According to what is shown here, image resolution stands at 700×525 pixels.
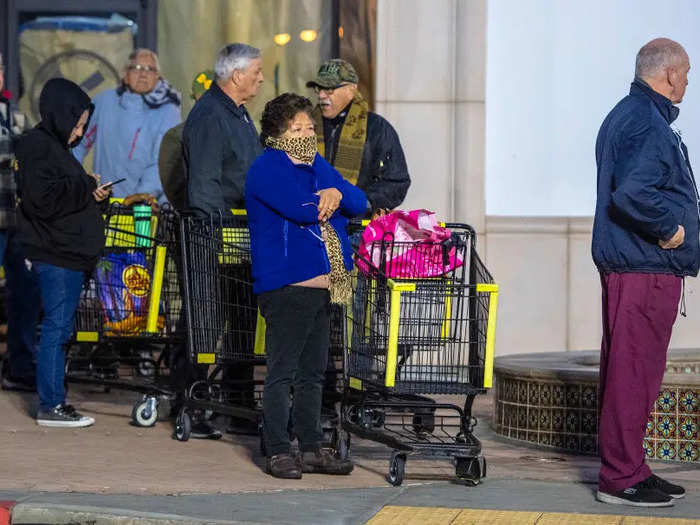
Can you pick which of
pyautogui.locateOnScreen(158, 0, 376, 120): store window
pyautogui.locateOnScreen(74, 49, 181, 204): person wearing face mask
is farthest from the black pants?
pyautogui.locateOnScreen(158, 0, 376, 120): store window

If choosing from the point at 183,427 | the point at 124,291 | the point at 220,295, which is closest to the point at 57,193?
the point at 124,291

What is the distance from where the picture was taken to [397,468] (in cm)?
807

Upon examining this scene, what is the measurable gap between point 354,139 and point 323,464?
8.47 feet

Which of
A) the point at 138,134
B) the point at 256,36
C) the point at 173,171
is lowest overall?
the point at 173,171

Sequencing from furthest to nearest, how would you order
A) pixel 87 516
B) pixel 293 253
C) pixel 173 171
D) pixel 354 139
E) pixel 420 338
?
1. pixel 173 171
2. pixel 354 139
3. pixel 420 338
4. pixel 293 253
5. pixel 87 516

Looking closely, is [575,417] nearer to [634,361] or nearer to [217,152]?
[634,361]

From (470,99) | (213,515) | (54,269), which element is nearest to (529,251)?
(470,99)

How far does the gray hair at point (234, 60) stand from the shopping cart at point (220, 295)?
1.01 metres

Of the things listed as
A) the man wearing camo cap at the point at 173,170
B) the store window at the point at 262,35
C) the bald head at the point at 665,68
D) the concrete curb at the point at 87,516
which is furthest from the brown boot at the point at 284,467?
the store window at the point at 262,35

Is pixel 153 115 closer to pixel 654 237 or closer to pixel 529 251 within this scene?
pixel 529 251

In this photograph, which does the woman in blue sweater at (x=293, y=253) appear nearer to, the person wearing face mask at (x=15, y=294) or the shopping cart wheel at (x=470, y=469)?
the shopping cart wheel at (x=470, y=469)

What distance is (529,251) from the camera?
1275 cm

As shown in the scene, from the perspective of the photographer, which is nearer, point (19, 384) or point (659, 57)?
point (659, 57)

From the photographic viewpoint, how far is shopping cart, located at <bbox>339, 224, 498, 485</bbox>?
8.12 meters
